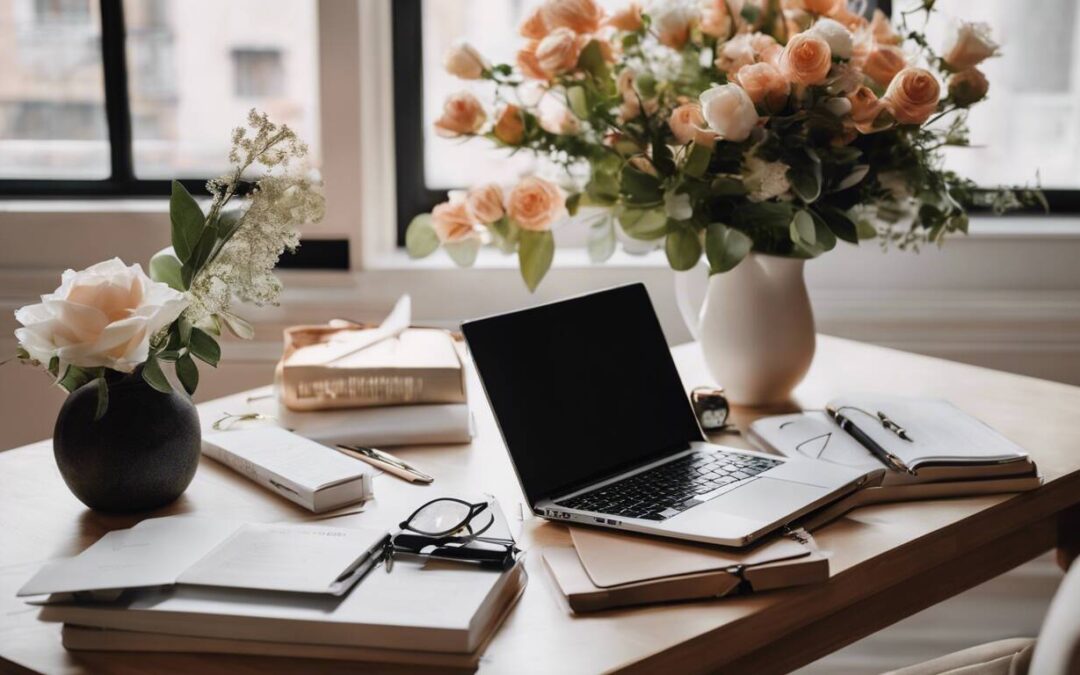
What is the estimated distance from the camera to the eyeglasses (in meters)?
0.88

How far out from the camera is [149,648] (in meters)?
0.79

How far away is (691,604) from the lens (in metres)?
0.87

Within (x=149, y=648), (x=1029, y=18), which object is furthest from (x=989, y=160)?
(x=149, y=648)

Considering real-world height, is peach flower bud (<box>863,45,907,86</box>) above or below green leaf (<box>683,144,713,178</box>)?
above

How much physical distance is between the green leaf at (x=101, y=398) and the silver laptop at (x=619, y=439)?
0.33m

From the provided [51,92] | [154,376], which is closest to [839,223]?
[154,376]

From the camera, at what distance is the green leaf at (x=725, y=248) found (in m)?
1.26

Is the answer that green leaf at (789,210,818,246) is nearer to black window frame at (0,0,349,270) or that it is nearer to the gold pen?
the gold pen

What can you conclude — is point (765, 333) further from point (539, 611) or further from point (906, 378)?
point (539, 611)

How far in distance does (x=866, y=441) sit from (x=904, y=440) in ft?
0.14

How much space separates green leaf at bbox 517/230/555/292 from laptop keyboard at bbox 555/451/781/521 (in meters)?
0.42

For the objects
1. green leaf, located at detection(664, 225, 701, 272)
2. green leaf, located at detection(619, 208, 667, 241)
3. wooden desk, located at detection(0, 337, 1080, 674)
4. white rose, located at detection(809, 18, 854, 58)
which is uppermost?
white rose, located at detection(809, 18, 854, 58)

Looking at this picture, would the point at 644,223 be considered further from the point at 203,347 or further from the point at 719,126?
the point at 203,347

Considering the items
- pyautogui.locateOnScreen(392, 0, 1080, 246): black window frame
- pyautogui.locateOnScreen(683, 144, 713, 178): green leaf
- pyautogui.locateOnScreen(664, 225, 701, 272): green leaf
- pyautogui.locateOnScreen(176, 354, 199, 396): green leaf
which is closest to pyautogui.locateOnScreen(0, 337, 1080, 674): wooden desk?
pyautogui.locateOnScreen(176, 354, 199, 396): green leaf
